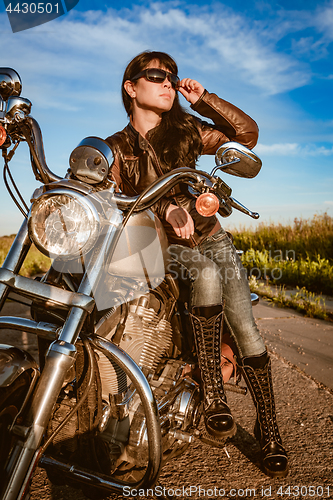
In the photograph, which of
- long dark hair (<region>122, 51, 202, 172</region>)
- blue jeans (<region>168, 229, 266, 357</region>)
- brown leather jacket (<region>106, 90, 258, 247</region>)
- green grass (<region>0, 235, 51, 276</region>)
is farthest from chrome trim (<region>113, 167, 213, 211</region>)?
green grass (<region>0, 235, 51, 276</region>)

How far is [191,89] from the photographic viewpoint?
1.96 metres

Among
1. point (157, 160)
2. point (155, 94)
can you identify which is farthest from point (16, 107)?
point (155, 94)

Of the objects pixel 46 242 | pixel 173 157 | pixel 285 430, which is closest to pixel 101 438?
pixel 46 242

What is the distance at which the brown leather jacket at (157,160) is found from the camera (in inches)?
79.6

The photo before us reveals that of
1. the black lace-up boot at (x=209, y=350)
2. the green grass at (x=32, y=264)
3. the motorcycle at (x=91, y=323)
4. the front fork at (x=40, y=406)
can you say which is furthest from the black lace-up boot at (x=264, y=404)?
the green grass at (x=32, y=264)

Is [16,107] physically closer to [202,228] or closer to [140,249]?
[140,249]

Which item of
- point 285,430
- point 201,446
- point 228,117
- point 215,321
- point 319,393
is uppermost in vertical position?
point 228,117

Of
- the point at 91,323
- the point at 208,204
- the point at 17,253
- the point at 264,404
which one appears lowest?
the point at 264,404

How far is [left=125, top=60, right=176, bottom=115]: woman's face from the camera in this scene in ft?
7.41

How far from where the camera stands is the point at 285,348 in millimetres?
3654

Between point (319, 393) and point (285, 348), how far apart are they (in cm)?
91

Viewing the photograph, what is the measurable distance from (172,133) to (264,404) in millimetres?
1804

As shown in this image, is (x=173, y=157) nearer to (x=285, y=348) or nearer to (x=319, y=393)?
(x=319, y=393)

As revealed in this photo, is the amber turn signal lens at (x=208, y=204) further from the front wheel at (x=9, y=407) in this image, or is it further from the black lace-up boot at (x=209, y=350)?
the front wheel at (x=9, y=407)
